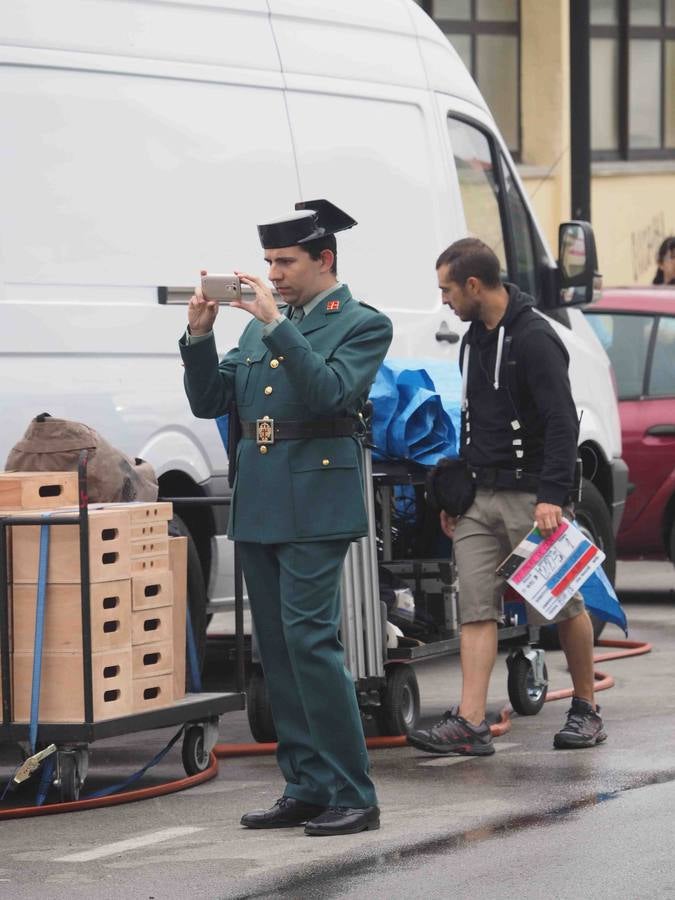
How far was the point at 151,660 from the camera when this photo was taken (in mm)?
6922

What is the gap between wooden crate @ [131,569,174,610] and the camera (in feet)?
22.4

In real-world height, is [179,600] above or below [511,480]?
below

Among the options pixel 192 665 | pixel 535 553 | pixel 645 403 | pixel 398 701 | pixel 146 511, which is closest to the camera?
pixel 146 511

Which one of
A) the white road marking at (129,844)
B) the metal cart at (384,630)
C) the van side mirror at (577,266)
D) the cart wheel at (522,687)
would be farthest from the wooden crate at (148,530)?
the van side mirror at (577,266)

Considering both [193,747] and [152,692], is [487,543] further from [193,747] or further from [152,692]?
[152,692]

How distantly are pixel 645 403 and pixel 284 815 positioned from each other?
6.51 meters

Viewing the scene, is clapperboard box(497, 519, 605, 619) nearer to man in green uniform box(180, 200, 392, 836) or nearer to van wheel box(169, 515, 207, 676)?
van wheel box(169, 515, 207, 676)

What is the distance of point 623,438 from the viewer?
40.1 feet

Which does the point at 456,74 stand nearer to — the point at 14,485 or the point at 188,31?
the point at 188,31

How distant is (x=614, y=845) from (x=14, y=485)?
7.23 ft

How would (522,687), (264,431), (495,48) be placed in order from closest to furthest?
(264,431)
(522,687)
(495,48)

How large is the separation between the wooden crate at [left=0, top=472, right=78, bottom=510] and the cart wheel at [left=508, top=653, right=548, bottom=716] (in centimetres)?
224

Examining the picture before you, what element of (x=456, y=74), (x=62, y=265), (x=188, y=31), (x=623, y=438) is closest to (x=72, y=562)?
(x=62, y=265)

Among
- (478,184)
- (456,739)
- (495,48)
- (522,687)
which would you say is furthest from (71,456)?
(495,48)
